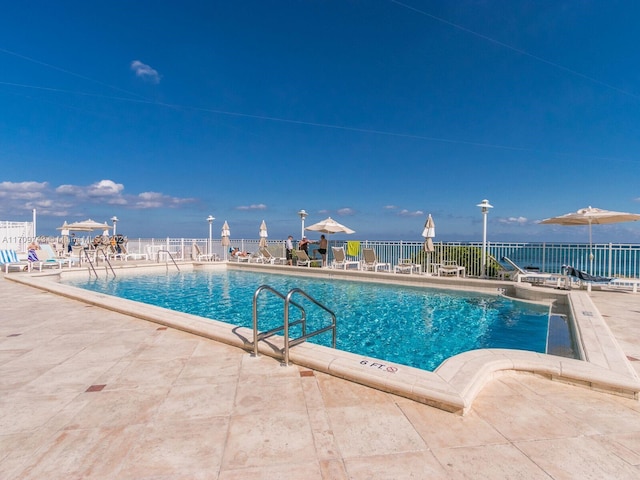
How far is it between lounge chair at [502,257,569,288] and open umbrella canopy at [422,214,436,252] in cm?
218

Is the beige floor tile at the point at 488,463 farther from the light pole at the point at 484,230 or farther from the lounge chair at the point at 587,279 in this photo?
the light pole at the point at 484,230

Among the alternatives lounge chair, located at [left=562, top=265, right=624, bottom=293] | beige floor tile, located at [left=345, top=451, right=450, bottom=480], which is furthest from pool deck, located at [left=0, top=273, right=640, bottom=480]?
lounge chair, located at [left=562, top=265, right=624, bottom=293]

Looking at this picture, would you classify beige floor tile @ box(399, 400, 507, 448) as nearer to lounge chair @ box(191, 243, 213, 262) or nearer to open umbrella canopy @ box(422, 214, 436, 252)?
open umbrella canopy @ box(422, 214, 436, 252)

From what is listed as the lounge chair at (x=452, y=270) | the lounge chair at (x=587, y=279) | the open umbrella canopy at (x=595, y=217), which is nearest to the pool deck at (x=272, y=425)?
the lounge chair at (x=587, y=279)

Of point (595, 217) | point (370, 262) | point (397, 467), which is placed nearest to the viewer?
point (397, 467)

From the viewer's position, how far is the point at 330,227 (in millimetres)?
13945

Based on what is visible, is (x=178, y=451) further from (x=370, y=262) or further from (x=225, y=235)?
(x=225, y=235)

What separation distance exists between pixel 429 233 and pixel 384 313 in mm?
4769

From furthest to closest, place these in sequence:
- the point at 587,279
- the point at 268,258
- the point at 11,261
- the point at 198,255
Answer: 1. the point at 198,255
2. the point at 268,258
3. the point at 11,261
4. the point at 587,279

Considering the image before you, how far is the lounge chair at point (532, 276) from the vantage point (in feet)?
27.6

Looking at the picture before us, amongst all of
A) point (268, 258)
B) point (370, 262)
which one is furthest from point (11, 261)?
point (370, 262)

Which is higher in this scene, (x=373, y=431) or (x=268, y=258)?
(x=268, y=258)

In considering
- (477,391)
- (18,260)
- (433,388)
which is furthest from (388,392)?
(18,260)

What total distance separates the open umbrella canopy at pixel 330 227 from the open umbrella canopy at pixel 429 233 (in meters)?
4.02
